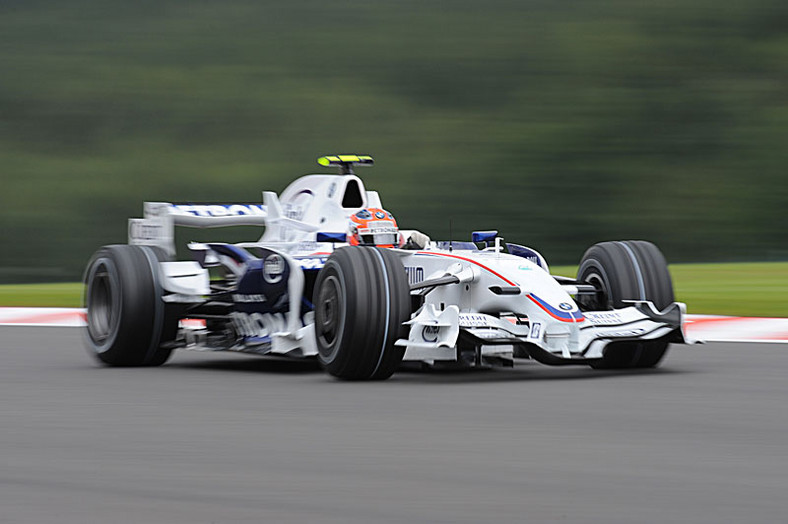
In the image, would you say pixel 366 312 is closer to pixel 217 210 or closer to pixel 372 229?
pixel 372 229

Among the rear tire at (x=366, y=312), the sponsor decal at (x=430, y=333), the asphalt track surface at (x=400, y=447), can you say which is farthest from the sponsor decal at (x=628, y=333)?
the rear tire at (x=366, y=312)

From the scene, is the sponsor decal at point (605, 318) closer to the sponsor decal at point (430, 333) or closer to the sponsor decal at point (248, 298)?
the sponsor decal at point (430, 333)

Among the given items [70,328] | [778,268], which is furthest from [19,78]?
[70,328]

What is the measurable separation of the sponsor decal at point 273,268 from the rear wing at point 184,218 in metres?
1.12

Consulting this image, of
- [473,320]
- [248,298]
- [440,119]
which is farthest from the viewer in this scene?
[440,119]

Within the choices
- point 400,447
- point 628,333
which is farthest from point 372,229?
point 400,447

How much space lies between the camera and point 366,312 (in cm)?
898

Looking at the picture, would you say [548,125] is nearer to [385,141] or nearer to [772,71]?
[385,141]

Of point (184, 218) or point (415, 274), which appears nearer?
point (415, 274)

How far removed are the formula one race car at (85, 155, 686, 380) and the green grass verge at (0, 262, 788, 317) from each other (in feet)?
19.1

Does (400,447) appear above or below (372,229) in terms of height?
below

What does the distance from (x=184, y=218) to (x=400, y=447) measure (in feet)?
20.2

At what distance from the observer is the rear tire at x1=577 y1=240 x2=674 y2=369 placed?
33.7 ft

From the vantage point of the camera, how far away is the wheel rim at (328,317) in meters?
9.32
